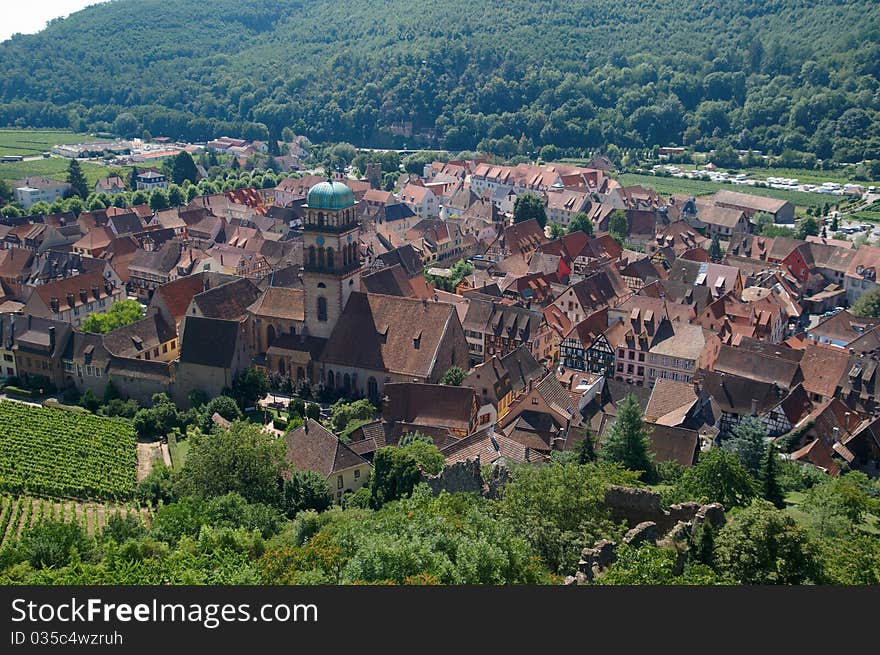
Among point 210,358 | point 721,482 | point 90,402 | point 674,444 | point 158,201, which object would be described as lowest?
point 90,402

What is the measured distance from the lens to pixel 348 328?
241 feet

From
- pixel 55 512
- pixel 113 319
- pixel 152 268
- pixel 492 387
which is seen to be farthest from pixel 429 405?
pixel 152 268

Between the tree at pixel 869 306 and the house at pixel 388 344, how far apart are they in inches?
1841

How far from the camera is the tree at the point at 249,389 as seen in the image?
72.2m

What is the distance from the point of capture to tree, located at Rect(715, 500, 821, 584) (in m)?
31.9

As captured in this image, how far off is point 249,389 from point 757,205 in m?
102

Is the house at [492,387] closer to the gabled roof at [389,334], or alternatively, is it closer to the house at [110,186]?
the gabled roof at [389,334]

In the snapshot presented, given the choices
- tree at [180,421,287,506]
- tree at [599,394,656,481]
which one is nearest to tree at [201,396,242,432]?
tree at [180,421,287,506]

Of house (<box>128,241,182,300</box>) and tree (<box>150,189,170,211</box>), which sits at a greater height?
tree (<box>150,189,170,211</box>)

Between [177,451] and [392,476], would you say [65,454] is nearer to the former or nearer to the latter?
[177,451]

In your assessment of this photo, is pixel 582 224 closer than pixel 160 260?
No

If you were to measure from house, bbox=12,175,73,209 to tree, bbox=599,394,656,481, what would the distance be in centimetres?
12204

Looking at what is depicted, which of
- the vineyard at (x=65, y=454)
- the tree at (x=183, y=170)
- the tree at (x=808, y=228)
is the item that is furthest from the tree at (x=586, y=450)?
the tree at (x=183, y=170)

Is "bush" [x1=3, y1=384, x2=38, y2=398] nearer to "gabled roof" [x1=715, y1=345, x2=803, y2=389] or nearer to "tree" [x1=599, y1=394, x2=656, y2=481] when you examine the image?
"tree" [x1=599, y1=394, x2=656, y2=481]
